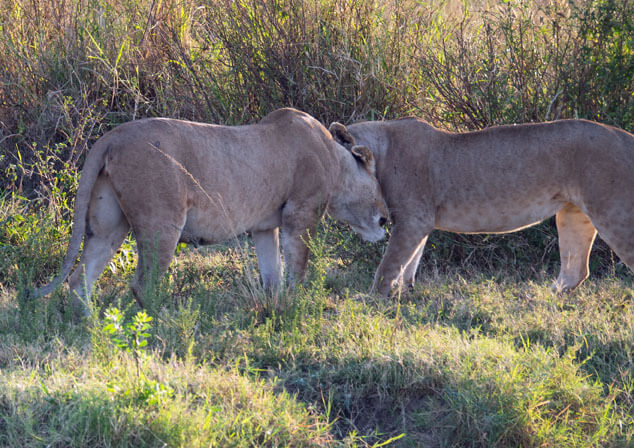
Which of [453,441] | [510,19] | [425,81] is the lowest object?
[453,441]

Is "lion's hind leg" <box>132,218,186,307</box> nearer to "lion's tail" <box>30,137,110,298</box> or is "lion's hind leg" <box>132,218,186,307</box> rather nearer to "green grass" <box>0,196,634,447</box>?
"green grass" <box>0,196,634,447</box>

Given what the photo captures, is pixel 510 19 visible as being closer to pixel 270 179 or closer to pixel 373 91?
pixel 373 91

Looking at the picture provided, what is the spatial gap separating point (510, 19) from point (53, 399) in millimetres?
4682

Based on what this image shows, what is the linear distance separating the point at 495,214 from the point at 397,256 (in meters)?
0.73

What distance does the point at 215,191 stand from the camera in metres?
→ 4.66

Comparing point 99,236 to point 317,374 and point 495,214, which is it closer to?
point 317,374

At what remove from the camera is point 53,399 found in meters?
3.18

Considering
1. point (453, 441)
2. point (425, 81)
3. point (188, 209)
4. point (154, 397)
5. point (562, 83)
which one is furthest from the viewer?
point (425, 81)

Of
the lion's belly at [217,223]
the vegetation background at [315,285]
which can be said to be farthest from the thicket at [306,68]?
the lion's belly at [217,223]

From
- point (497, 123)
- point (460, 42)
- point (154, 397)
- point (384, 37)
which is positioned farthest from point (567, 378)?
point (384, 37)

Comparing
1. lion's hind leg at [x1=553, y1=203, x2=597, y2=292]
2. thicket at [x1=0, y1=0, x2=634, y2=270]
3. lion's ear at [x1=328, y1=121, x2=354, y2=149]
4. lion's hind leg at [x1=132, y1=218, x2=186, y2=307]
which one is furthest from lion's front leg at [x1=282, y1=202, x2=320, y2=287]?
lion's hind leg at [x1=553, y1=203, x2=597, y2=292]

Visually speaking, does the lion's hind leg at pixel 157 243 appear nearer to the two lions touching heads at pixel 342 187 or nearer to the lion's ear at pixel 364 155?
the two lions touching heads at pixel 342 187

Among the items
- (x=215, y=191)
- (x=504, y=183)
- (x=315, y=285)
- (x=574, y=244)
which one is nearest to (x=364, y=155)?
(x=504, y=183)

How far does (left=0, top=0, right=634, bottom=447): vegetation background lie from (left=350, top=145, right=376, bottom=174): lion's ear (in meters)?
0.73
